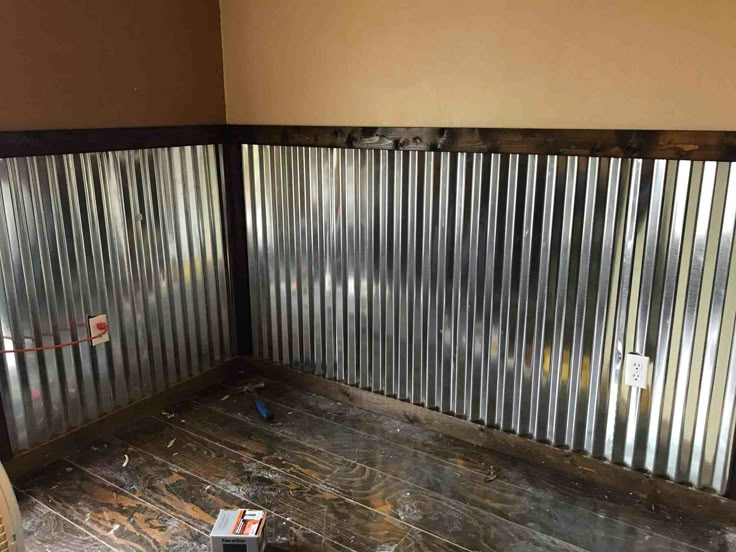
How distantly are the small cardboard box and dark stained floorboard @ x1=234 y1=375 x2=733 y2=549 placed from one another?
2.71ft

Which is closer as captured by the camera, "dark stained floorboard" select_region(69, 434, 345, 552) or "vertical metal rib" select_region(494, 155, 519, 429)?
"dark stained floorboard" select_region(69, 434, 345, 552)

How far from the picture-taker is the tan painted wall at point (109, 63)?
215 centimetres

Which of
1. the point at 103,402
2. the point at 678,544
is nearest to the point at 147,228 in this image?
the point at 103,402

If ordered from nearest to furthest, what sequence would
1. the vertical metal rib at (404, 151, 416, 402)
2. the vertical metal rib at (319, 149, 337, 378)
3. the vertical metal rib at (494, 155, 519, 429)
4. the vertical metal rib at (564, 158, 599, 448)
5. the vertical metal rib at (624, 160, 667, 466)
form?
1. the vertical metal rib at (624, 160, 667, 466)
2. the vertical metal rib at (564, 158, 599, 448)
3. the vertical metal rib at (494, 155, 519, 429)
4. the vertical metal rib at (404, 151, 416, 402)
5. the vertical metal rib at (319, 149, 337, 378)

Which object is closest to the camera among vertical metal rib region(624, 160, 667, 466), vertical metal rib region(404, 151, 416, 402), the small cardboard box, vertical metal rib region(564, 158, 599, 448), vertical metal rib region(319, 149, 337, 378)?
the small cardboard box

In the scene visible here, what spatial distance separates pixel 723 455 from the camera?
6.76 feet

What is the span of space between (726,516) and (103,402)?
2474 millimetres

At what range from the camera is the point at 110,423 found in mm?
2658

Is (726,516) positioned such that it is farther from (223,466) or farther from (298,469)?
(223,466)

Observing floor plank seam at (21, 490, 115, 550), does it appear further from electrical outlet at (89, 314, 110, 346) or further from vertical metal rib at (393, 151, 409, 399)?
vertical metal rib at (393, 151, 409, 399)

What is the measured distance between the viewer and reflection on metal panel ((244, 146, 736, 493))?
199 centimetres

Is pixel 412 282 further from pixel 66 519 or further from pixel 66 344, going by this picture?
pixel 66 519

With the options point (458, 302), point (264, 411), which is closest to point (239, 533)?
point (264, 411)

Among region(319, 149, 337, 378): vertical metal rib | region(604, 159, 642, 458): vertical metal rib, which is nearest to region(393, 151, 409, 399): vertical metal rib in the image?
region(319, 149, 337, 378): vertical metal rib
